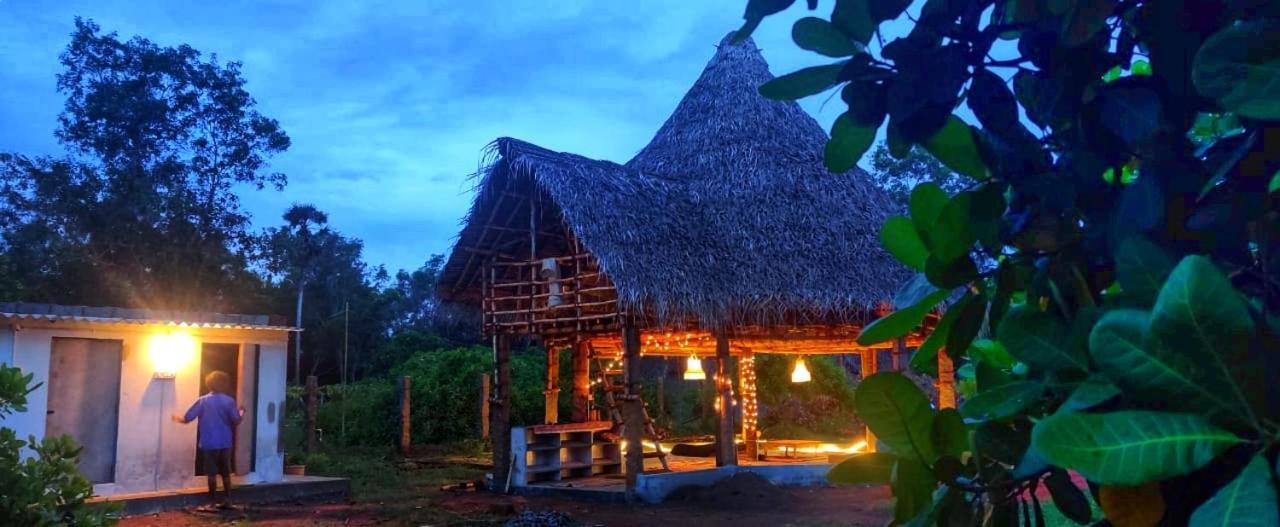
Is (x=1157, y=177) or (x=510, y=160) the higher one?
(x=510, y=160)

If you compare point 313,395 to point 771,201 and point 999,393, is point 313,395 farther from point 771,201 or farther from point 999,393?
point 999,393

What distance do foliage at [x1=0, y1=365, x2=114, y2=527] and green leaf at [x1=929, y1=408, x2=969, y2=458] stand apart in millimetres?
3130

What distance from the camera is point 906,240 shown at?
3.21ft

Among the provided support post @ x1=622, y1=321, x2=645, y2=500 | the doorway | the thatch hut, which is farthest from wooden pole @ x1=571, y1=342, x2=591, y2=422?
the doorway

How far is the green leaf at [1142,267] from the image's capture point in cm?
70

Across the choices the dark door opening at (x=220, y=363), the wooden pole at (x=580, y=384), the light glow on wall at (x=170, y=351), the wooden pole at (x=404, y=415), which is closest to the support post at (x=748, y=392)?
the wooden pole at (x=580, y=384)

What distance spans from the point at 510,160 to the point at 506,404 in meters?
2.89

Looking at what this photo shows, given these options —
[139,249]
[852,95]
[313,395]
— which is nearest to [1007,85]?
[852,95]

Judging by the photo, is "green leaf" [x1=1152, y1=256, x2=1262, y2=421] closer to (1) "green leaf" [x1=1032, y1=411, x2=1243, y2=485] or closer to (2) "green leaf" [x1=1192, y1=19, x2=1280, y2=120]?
(1) "green leaf" [x1=1032, y1=411, x2=1243, y2=485]

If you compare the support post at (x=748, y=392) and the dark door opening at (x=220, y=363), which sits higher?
the dark door opening at (x=220, y=363)

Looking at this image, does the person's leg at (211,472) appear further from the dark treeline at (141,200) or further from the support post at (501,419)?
the dark treeline at (141,200)

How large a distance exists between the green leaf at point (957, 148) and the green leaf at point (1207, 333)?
0.39 metres

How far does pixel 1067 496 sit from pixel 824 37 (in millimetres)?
505

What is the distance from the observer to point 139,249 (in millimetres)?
19703
